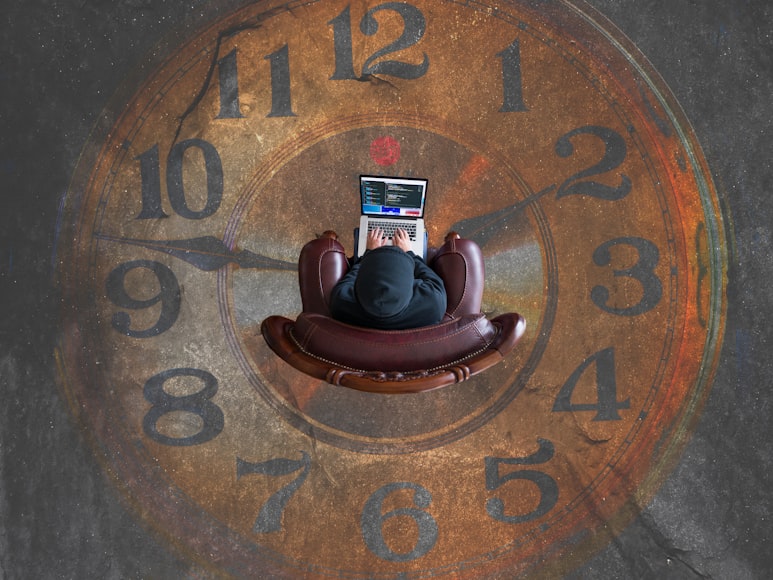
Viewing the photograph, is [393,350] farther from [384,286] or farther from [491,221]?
[491,221]

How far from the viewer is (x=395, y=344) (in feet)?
7.57

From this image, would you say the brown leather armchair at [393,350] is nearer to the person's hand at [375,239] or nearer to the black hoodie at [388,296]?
the black hoodie at [388,296]

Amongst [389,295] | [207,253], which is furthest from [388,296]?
[207,253]

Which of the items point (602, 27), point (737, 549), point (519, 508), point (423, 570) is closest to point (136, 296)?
point (423, 570)

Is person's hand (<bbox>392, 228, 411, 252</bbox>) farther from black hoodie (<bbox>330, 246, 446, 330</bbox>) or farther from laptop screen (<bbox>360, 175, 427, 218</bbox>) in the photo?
black hoodie (<bbox>330, 246, 446, 330</bbox>)

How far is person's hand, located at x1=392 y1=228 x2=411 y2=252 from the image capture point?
3104 millimetres

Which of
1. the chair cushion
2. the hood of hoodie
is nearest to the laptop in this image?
the hood of hoodie

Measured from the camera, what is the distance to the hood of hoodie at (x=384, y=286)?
2318 mm

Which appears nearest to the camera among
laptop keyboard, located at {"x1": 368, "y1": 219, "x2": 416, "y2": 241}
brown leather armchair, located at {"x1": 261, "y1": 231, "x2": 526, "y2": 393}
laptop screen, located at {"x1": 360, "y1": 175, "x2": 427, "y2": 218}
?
brown leather armchair, located at {"x1": 261, "y1": 231, "x2": 526, "y2": 393}

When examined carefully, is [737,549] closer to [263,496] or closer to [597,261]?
[597,261]

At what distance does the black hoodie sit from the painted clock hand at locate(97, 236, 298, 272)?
123cm

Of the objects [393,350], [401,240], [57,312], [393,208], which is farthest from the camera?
[57,312]

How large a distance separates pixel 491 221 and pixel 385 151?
32.0 inches

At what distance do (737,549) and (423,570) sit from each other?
201 centimetres
